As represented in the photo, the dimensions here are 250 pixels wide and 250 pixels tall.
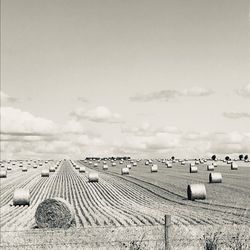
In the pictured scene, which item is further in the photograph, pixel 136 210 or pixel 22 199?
pixel 22 199

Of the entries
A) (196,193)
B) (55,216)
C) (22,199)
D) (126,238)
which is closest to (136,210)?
(55,216)

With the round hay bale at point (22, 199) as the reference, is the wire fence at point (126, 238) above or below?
below

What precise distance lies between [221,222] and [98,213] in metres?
5.69

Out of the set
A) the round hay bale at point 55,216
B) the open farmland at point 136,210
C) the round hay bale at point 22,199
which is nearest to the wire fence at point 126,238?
the open farmland at point 136,210

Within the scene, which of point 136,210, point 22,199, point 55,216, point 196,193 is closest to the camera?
point 55,216

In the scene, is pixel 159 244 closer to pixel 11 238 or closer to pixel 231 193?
pixel 11 238

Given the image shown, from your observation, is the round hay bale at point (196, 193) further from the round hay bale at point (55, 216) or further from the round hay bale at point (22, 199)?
the round hay bale at point (55, 216)

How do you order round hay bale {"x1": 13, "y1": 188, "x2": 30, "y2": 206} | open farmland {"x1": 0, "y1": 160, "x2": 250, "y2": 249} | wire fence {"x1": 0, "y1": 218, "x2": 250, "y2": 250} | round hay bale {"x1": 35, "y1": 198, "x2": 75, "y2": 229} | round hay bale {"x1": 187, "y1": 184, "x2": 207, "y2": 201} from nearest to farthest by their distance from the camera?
wire fence {"x1": 0, "y1": 218, "x2": 250, "y2": 250}, open farmland {"x1": 0, "y1": 160, "x2": 250, "y2": 249}, round hay bale {"x1": 35, "y1": 198, "x2": 75, "y2": 229}, round hay bale {"x1": 13, "y1": 188, "x2": 30, "y2": 206}, round hay bale {"x1": 187, "y1": 184, "x2": 207, "y2": 201}

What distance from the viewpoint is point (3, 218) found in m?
21.9

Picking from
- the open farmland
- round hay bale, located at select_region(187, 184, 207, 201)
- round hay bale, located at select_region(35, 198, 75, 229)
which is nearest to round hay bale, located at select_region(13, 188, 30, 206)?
the open farmland

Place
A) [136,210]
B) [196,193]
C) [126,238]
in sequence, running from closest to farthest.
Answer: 1. [126,238]
2. [136,210]
3. [196,193]

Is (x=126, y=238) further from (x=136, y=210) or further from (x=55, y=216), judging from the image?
(x=136, y=210)

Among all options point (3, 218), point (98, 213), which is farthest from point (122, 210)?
point (3, 218)

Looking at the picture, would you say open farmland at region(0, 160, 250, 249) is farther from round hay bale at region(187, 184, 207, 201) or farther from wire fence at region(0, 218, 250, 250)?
round hay bale at region(187, 184, 207, 201)
